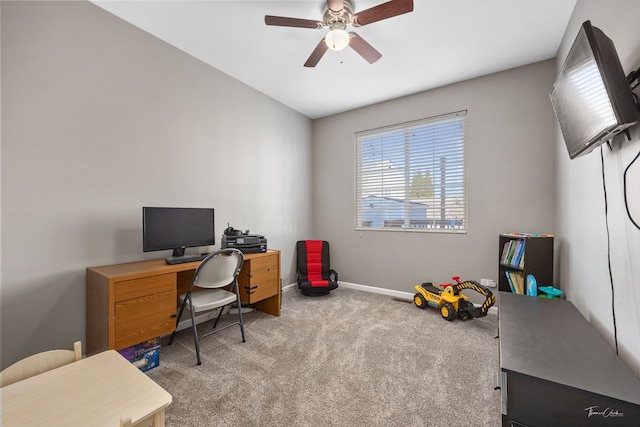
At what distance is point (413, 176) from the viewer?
11.9 ft

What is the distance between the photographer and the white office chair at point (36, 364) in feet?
3.12

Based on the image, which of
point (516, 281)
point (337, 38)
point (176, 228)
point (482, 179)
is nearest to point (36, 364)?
point (176, 228)

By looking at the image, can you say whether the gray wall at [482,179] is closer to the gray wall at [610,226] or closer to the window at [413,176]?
the window at [413,176]

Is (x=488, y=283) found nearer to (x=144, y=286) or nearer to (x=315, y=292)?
(x=315, y=292)

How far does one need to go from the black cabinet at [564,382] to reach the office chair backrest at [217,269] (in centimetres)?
195

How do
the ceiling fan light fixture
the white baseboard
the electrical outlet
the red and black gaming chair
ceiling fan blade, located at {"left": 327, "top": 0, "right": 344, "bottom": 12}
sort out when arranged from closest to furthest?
ceiling fan blade, located at {"left": 327, "top": 0, "right": 344, "bottom": 12}
the ceiling fan light fixture
the electrical outlet
the white baseboard
the red and black gaming chair

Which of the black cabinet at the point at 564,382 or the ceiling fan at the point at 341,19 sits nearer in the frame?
the black cabinet at the point at 564,382

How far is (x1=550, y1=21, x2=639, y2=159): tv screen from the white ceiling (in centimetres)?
118

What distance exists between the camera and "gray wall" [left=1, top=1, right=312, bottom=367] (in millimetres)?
1734

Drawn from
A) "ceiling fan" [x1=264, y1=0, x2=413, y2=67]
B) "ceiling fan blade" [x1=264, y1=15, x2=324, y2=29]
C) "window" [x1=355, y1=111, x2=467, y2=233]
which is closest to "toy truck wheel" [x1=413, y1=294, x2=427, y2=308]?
"window" [x1=355, y1=111, x2=467, y2=233]

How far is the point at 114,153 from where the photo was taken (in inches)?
86.0

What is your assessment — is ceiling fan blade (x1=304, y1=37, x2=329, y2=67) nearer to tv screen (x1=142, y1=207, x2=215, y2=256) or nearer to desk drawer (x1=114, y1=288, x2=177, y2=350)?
tv screen (x1=142, y1=207, x2=215, y2=256)

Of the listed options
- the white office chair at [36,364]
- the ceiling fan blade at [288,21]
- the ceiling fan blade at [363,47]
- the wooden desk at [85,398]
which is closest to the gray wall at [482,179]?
the ceiling fan blade at [363,47]

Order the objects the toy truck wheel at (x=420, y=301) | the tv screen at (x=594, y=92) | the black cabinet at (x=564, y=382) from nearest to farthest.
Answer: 1. the black cabinet at (x=564, y=382)
2. the tv screen at (x=594, y=92)
3. the toy truck wheel at (x=420, y=301)
